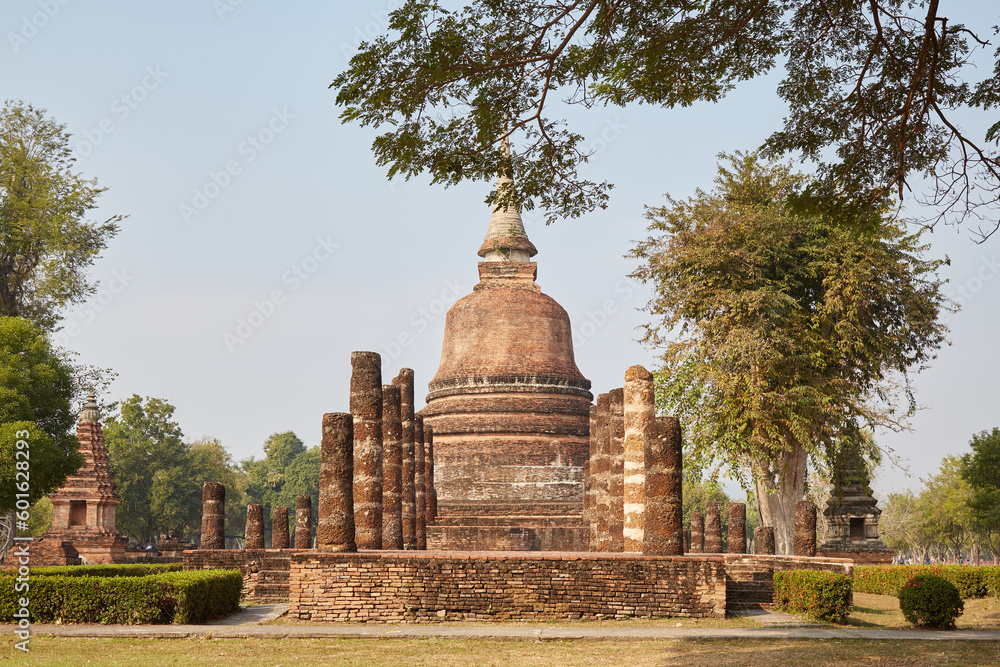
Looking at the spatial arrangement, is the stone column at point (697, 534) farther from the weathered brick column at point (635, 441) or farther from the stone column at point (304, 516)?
the stone column at point (304, 516)

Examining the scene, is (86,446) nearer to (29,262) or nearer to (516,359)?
(29,262)

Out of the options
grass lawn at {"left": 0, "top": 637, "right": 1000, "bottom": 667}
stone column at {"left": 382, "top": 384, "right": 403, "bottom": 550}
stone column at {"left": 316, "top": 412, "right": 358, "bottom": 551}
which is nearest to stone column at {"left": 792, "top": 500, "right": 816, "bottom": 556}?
stone column at {"left": 382, "top": 384, "right": 403, "bottom": 550}

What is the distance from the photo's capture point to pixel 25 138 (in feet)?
91.1

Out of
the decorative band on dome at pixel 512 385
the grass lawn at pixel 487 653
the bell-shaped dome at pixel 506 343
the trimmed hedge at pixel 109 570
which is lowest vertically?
the grass lawn at pixel 487 653

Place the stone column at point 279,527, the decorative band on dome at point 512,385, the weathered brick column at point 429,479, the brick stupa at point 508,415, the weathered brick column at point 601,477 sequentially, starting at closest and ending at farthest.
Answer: the weathered brick column at point 601,477
the stone column at point 279,527
the weathered brick column at point 429,479
the brick stupa at point 508,415
the decorative band on dome at point 512,385

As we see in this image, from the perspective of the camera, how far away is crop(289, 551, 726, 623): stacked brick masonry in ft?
46.1

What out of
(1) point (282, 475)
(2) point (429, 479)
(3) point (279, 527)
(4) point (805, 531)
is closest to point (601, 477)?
(4) point (805, 531)

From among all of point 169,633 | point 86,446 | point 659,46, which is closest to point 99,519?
point 86,446

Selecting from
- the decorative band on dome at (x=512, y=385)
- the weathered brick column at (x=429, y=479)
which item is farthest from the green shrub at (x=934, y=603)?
the decorative band on dome at (x=512, y=385)

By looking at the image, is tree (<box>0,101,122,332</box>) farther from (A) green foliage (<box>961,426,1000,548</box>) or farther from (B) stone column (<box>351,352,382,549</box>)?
(A) green foliage (<box>961,426,1000,548</box>)

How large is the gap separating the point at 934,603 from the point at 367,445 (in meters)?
9.68

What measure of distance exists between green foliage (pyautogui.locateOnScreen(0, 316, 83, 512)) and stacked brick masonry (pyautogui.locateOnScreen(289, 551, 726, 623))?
8.57 metres

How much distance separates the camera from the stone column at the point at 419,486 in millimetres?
27438

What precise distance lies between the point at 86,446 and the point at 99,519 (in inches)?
95.9
